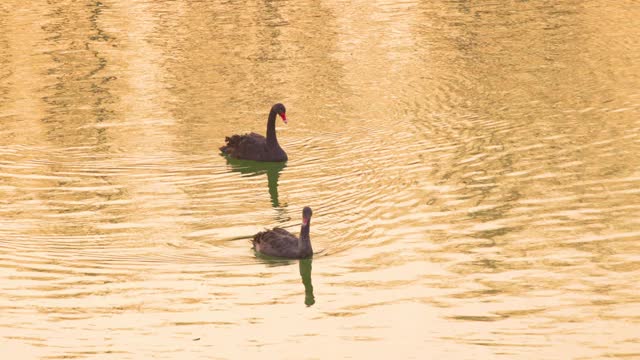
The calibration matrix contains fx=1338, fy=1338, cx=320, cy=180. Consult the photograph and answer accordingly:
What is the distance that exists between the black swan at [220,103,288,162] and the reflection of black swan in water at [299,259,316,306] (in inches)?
260

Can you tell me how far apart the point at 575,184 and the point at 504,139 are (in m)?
3.45

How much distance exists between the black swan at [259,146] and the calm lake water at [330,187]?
10.9 inches

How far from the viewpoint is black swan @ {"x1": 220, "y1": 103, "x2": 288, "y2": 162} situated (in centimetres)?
2509

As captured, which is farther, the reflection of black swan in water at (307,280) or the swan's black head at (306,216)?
the swan's black head at (306,216)

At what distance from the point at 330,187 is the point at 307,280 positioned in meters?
5.08

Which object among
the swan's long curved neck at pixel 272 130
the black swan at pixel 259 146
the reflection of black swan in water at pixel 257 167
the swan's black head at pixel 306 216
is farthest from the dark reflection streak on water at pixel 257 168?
the swan's black head at pixel 306 216

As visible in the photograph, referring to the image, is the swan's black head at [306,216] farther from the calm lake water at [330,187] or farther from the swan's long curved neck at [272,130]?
the swan's long curved neck at [272,130]

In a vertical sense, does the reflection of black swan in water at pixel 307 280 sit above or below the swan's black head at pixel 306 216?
below

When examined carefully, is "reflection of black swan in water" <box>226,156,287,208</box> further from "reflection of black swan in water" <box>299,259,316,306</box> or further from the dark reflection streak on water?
"reflection of black swan in water" <box>299,259,316,306</box>

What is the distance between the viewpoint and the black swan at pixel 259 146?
25.1 metres

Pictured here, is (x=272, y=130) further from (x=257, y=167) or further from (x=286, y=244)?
(x=286, y=244)

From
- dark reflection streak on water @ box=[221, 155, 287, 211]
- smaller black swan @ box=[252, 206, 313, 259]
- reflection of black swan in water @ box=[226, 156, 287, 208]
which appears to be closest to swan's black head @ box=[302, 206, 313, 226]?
smaller black swan @ box=[252, 206, 313, 259]

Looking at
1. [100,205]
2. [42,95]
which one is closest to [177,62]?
[42,95]

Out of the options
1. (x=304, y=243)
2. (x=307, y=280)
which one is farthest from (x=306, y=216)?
(x=307, y=280)
